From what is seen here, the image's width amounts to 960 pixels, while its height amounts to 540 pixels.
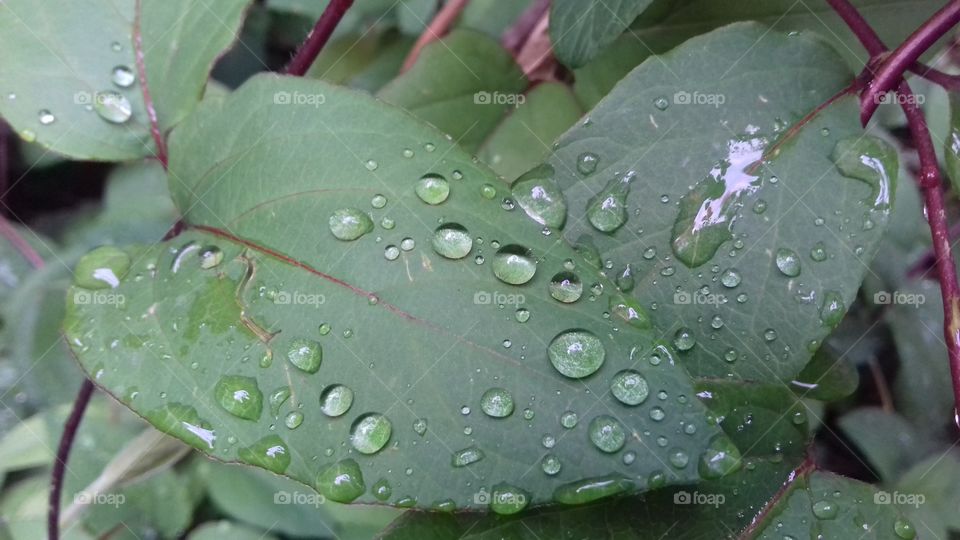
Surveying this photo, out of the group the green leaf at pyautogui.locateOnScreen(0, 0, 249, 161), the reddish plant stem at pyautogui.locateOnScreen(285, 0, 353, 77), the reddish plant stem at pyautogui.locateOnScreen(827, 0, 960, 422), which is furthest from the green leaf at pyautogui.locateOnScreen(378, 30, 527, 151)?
the reddish plant stem at pyautogui.locateOnScreen(827, 0, 960, 422)

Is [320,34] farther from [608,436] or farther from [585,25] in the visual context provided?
[608,436]

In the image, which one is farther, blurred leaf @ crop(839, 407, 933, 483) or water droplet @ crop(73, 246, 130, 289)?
blurred leaf @ crop(839, 407, 933, 483)

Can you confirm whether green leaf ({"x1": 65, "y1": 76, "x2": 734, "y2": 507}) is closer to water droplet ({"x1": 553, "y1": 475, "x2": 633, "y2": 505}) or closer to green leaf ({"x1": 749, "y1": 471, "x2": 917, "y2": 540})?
water droplet ({"x1": 553, "y1": 475, "x2": 633, "y2": 505})

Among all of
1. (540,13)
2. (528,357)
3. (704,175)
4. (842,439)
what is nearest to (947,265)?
(704,175)

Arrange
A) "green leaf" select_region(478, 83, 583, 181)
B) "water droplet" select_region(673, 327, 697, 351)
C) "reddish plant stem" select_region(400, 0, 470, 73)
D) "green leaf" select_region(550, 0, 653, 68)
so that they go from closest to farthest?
"water droplet" select_region(673, 327, 697, 351) → "green leaf" select_region(550, 0, 653, 68) → "green leaf" select_region(478, 83, 583, 181) → "reddish plant stem" select_region(400, 0, 470, 73)

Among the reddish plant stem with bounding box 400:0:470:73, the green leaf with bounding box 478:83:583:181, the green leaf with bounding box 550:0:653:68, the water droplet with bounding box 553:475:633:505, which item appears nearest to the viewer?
the water droplet with bounding box 553:475:633:505

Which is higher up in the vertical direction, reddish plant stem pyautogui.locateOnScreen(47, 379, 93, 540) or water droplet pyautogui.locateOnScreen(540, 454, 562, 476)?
water droplet pyautogui.locateOnScreen(540, 454, 562, 476)
